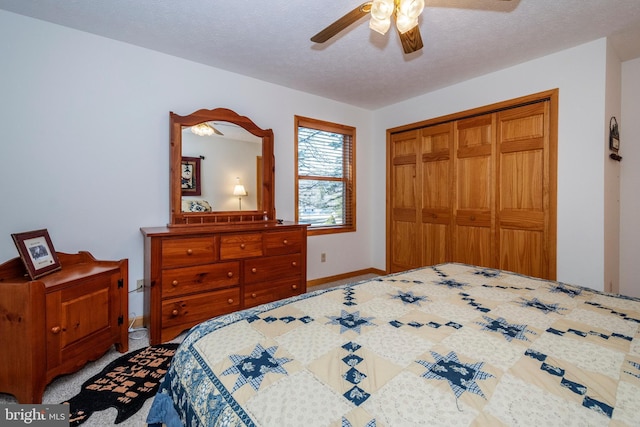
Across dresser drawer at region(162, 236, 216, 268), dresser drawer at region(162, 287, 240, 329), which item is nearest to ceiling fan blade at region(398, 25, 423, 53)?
dresser drawer at region(162, 236, 216, 268)

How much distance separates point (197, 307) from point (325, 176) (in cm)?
232

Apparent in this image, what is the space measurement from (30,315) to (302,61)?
276cm

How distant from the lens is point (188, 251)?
234 cm

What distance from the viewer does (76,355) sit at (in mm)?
1814

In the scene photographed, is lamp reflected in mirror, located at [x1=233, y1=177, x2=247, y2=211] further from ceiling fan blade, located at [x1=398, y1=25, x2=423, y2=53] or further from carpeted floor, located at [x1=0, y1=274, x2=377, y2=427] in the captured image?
ceiling fan blade, located at [x1=398, y1=25, x2=423, y2=53]

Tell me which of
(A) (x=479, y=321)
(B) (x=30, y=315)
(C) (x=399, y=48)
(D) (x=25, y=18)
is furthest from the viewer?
(C) (x=399, y=48)

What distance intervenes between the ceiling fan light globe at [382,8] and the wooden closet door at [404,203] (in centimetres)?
259

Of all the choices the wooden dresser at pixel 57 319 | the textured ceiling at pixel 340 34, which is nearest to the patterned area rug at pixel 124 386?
the wooden dresser at pixel 57 319

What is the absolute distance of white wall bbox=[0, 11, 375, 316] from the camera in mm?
2146

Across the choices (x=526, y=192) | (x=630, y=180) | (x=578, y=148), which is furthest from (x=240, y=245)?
(x=630, y=180)

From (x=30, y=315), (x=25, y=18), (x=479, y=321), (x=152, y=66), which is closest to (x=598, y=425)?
(x=479, y=321)

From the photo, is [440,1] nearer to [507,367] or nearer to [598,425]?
[507,367]

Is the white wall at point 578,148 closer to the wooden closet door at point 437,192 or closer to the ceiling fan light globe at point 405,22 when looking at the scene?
the wooden closet door at point 437,192

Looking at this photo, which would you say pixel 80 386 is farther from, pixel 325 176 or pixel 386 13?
pixel 325 176
